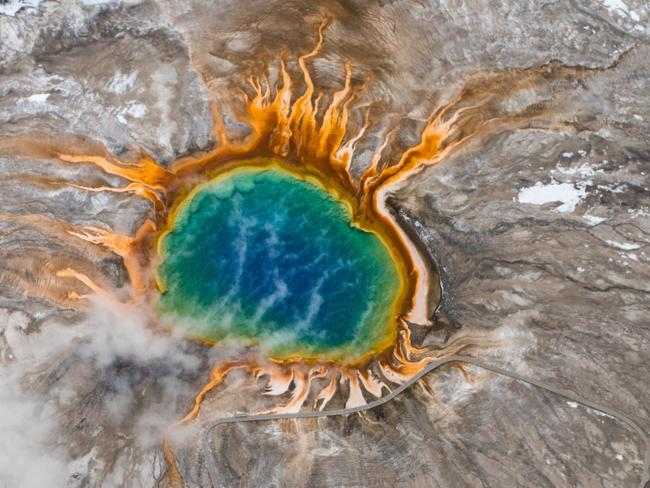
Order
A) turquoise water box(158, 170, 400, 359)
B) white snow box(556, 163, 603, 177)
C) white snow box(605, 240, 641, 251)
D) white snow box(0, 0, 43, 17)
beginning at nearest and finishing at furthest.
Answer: white snow box(605, 240, 641, 251)
white snow box(556, 163, 603, 177)
white snow box(0, 0, 43, 17)
turquoise water box(158, 170, 400, 359)

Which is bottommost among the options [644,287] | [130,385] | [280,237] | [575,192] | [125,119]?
[130,385]

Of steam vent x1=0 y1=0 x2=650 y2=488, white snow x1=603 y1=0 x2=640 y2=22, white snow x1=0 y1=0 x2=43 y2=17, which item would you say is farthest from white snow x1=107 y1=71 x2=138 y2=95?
white snow x1=603 y1=0 x2=640 y2=22

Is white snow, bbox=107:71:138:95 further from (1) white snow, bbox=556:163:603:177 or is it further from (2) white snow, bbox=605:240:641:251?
(2) white snow, bbox=605:240:641:251

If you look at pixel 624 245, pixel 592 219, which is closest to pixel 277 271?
pixel 592 219

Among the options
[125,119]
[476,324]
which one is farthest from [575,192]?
[125,119]

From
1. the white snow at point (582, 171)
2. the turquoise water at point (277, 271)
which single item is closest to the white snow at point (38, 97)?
the turquoise water at point (277, 271)

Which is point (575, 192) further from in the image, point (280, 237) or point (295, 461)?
point (295, 461)

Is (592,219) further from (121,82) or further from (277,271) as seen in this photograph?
(121,82)
